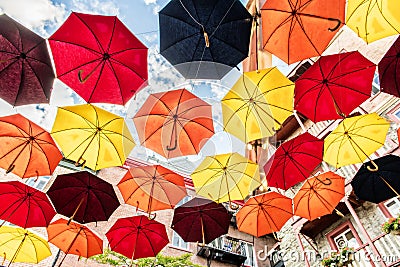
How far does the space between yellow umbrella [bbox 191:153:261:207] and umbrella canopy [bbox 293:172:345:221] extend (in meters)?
1.57

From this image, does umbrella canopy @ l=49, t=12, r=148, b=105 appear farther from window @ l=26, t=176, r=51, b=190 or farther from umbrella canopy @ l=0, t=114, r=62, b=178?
window @ l=26, t=176, r=51, b=190

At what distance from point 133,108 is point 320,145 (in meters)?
4.09

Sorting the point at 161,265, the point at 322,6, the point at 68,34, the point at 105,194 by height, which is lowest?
the point at 161,265

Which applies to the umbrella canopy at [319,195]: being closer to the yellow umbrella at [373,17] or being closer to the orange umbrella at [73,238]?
the yellow umbrella at [373,17]

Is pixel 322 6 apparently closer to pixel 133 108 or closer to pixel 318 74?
pixel 318 74

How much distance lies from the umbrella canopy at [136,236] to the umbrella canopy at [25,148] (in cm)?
225

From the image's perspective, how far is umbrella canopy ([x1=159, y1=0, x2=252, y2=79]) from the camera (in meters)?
4.36

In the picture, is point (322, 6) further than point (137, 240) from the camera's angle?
No

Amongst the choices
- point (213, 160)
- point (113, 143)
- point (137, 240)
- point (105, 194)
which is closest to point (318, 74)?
point (213, 160)

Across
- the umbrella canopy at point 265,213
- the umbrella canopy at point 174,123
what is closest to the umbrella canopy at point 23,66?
the umbrella canopy at point 174,123

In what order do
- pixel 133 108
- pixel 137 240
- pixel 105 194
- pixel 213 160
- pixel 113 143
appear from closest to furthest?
pixel 133 108 → pixel 113 143 → pixel 213 160 → pixel 105 194 → pixel 137 240

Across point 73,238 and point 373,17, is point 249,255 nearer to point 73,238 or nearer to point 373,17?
point 73,238

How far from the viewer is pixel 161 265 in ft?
26.6

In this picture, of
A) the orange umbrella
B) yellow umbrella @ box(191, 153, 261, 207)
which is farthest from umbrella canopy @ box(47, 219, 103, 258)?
yellow umbrella @ box(191, 153, 261, 207)
